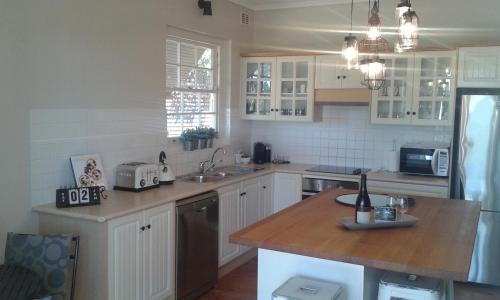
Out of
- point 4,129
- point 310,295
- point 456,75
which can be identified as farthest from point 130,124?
point 456,75

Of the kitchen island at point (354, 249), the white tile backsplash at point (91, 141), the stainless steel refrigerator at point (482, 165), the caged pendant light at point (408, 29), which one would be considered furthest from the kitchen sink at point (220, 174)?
the caged pendant light at point (408, 29)

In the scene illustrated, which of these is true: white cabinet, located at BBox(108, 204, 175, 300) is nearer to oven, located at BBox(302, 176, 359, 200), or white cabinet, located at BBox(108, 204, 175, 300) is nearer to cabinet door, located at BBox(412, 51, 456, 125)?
oven, located at BBox(302, 176, 359, 200)

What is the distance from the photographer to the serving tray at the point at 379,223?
277 centimetres

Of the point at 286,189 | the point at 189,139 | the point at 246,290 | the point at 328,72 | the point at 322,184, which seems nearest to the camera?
the point at 246,290

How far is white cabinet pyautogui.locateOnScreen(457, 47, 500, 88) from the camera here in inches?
173

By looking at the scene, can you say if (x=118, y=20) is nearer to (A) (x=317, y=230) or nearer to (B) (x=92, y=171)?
(B) (x=92, y=171)

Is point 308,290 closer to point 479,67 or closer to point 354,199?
point 354,199

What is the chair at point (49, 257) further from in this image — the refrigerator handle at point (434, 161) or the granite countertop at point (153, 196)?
the refrigerator handle at point (434, 161)

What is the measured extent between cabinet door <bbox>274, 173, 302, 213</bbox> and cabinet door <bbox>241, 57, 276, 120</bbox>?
28.2 inches

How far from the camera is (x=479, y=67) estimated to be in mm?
4453

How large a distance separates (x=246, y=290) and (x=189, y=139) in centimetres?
154

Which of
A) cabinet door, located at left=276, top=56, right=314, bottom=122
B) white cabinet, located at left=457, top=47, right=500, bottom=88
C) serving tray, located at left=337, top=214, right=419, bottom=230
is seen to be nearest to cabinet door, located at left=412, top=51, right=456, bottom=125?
white cabinet, located at left=457, top=47, right=500, bottom=88

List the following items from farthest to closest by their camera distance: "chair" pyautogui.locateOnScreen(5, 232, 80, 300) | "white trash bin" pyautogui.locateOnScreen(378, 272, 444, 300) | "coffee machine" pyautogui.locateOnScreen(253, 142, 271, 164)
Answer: "coffee machine" pyautogui.locateOnScreen(253, 142, 271, 164) < "chair" pyautogui.locateOnScreen(5, 232, 80, 300) < "white trash bin" pyautogui.locateOnScreen(378, 272, 444, 300)

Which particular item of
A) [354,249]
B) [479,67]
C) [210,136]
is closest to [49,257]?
[354,249]
